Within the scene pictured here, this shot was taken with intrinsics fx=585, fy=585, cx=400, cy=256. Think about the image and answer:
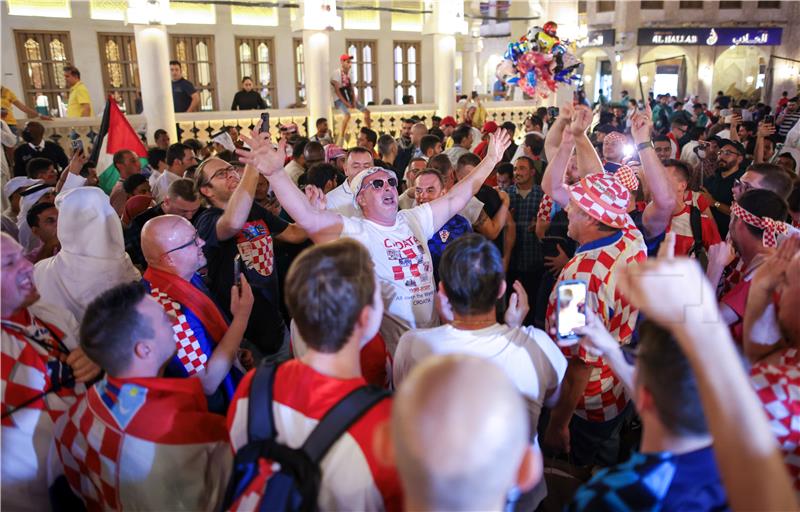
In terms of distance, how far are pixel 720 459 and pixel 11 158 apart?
8.63m

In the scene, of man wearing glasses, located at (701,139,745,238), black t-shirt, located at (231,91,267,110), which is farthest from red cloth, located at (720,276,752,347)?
black t-shirt, located at (231,91,267,110)

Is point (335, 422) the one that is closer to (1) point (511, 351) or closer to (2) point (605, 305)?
(1) point (511, 351)

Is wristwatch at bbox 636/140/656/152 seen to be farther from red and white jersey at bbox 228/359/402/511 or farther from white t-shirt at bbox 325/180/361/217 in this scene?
red and white jersey at bbox 228/359/402/511

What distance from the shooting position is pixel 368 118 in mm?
11094

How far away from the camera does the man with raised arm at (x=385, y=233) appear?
276 centimetres

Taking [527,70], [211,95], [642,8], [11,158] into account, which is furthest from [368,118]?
[642,8]

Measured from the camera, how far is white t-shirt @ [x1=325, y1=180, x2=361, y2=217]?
3867 millimetres

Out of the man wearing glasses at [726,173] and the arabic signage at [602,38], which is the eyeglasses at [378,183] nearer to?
the man wearing glasses at [726,173]

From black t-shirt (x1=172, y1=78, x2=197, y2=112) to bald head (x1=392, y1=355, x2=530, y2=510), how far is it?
1072cm

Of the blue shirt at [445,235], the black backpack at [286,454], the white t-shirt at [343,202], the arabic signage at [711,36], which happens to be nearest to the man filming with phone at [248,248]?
the white t-shirt at [343,202]

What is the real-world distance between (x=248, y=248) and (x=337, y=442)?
232cm

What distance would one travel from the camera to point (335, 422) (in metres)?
1.42

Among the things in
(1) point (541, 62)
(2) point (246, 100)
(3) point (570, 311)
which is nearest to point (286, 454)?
(3) point (570, 311)

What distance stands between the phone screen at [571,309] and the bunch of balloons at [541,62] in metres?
5.54
